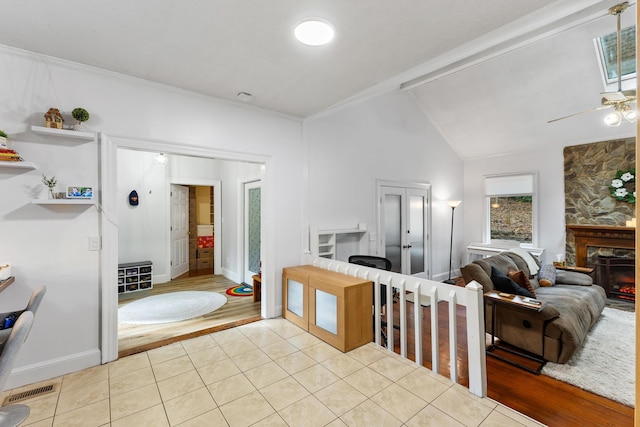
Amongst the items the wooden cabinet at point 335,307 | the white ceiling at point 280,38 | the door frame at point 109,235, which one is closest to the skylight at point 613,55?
the white ceiling at point 280,38

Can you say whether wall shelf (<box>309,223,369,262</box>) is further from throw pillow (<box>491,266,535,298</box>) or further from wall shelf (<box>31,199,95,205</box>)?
wall shelf (<box>31,199,95,205</box>)

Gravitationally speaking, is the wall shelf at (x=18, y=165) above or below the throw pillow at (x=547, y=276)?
above

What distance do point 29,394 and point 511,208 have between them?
24.2 feet

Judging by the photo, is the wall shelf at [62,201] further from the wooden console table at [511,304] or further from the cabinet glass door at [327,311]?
the wooden console table at [511,304]

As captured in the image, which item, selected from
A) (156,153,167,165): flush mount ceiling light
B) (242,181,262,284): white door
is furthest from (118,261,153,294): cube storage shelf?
(156,153,167,165): flush mount ceiling light

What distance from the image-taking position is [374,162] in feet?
15.9

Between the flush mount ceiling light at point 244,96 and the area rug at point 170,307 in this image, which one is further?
the area rug at point 170,307

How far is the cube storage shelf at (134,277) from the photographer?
4.41 m

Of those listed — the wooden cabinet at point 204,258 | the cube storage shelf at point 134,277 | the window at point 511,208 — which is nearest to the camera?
the cube storage shelf at point 134,277

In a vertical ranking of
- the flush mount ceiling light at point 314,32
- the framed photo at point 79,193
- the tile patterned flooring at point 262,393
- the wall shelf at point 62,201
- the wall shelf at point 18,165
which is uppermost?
the flush mount ceiling light at point 314,32

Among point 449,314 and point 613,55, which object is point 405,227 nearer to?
point 449,314

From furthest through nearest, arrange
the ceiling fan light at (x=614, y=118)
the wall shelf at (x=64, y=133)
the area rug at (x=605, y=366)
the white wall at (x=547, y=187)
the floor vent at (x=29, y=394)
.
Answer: the white wall at (x=547, y=187) → the ceiling fan light at (x=614, y=118) → the area rug at (x=605, y=366) → the wall shelf at (x=64, y=133) → the floor vent at (x=29, y=394)

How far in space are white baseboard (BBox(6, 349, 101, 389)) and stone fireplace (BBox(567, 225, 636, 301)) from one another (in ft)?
22.8

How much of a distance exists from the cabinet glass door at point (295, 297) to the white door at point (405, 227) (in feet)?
6.82
